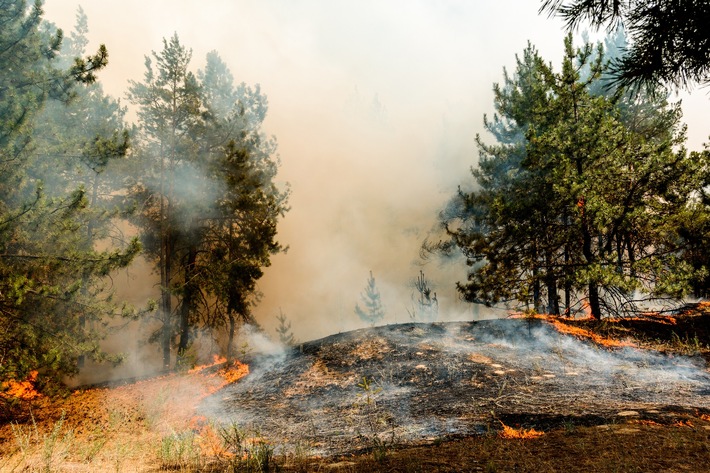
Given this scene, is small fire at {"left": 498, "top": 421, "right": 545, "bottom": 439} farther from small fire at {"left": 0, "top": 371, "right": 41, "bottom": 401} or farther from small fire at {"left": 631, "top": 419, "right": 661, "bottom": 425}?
small fire at {"left": 0, "top": 371, "right": 41, "bottom": 401}

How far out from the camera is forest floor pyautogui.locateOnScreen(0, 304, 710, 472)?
3898mm

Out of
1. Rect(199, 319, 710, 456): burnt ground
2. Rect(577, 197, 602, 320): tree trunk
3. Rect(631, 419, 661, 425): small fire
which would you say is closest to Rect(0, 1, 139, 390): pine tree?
Rect(199, 319, 710, 456): burnt ground

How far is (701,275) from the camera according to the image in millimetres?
8922

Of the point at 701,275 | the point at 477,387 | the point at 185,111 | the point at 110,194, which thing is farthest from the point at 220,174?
the point at 701,275

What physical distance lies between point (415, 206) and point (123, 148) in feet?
206

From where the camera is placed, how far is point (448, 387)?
7.65 metres

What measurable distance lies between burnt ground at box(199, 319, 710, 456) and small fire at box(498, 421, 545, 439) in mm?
255

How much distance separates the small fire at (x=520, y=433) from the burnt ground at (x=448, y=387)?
0.26m

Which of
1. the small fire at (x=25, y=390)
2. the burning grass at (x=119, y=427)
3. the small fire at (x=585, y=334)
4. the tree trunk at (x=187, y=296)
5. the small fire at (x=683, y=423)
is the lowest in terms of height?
the burning grass at (x=119, y=427)

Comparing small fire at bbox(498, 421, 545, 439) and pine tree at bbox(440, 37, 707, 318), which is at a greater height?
pine tree at bbox(440, 37, 707, 318)

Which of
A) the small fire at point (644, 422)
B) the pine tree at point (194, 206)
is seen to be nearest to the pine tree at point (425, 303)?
the pine tree at point (194, 206)

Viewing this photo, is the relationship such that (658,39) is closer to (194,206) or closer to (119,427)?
(119,427)

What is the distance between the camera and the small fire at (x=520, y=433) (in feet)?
14.5

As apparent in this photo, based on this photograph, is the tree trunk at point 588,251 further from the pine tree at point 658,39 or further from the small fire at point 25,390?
the small fire at point 25,390
